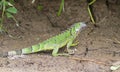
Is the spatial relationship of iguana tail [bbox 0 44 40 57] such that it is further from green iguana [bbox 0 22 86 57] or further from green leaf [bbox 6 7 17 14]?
green leaf [bbox 6 7 17 14]

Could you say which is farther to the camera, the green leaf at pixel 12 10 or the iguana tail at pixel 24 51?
the green leaf at pixel 12 10

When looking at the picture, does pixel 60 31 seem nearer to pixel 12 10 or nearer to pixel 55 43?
pixel 55 43

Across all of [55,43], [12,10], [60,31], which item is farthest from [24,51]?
[60,31]

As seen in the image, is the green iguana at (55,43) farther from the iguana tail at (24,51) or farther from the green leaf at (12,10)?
the green leaf at (12,10)

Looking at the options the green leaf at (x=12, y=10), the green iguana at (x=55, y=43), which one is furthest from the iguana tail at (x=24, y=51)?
the green leaf at (x=12, y=10)

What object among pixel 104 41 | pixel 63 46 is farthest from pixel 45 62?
pixel 104 41
